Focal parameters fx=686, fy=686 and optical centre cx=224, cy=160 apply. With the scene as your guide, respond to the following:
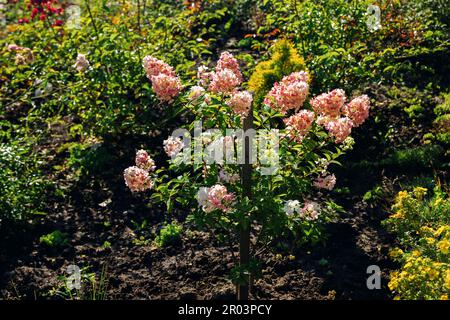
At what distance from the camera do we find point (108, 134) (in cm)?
660

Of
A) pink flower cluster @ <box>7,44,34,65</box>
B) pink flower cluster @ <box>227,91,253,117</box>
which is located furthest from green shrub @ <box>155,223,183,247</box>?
pink flower cluster @ <box>7,44,34,65</box>

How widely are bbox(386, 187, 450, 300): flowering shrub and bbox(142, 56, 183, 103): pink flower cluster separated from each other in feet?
5.44

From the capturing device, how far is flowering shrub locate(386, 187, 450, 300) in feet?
12.9

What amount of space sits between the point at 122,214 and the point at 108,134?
1146 millimetres

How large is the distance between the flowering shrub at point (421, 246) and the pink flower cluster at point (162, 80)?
1.66 meters

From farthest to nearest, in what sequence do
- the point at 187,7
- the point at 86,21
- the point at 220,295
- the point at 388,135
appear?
1. the point at 187,7
2. the point at 86,21
3. the point at 388,135
4. the point at 220,295

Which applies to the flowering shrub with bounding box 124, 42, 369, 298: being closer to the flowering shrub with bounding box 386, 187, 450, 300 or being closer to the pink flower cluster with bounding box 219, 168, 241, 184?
the pink flower cluster with bounding box 219, 168, 241, 184
